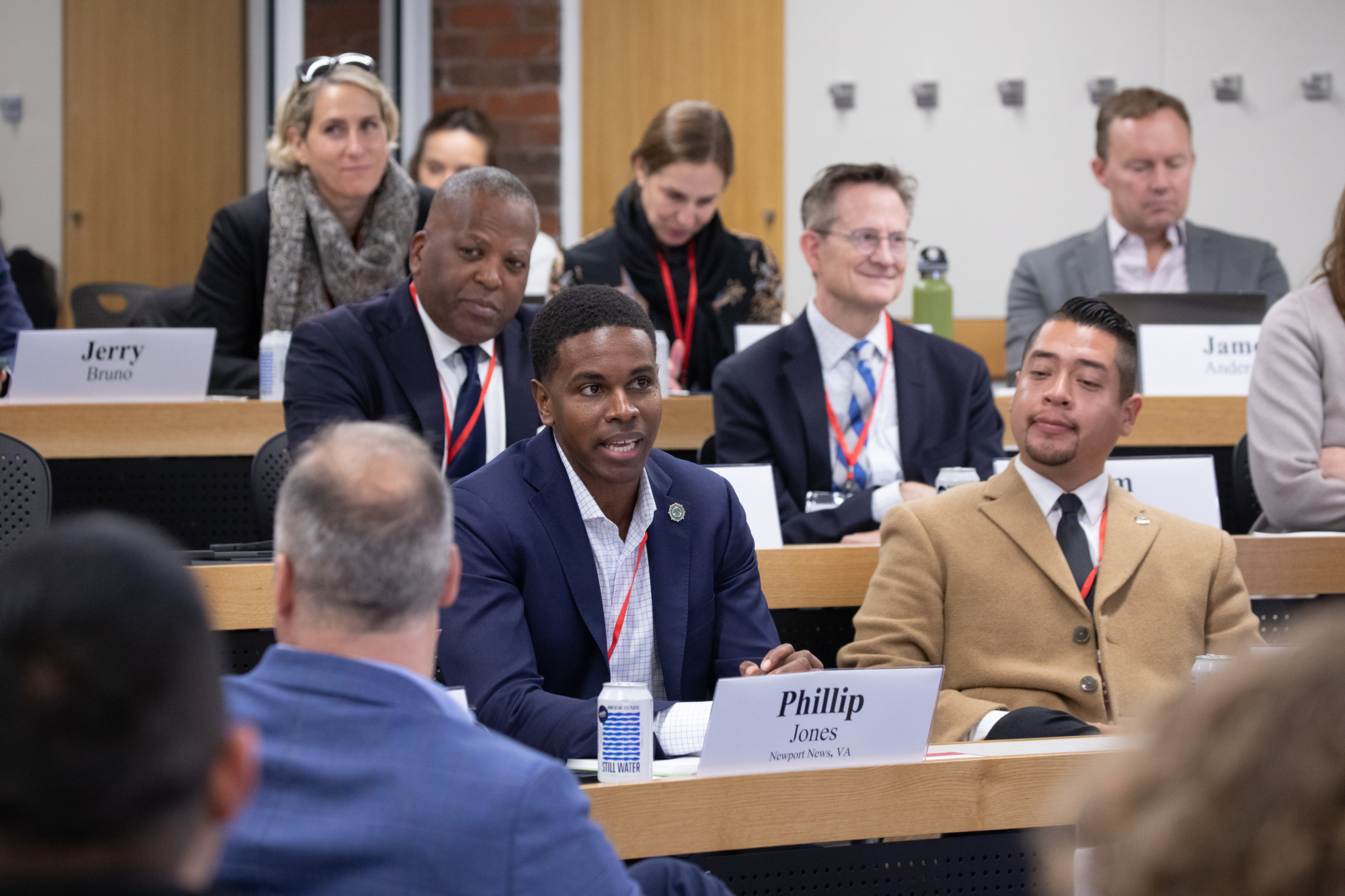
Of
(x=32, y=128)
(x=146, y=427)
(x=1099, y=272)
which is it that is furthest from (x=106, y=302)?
(x=1099, y=272)

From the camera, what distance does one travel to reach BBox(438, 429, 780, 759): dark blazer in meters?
1.83

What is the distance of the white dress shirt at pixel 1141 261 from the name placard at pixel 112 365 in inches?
101

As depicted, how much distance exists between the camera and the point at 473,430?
2.59 m

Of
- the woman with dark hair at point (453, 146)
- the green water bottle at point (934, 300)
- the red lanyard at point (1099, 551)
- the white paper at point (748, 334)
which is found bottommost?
the red lanyard at point (1099, 551)

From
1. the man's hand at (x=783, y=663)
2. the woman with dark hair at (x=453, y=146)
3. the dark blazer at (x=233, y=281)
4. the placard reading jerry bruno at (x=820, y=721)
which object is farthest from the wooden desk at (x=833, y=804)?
the woman with dark hair at (x=453, y=146)

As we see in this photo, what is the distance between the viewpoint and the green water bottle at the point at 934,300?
382 centimetres

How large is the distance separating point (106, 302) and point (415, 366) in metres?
2.23

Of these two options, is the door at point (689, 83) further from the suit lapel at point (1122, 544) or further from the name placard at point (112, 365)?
the suit lapel at point (1122, 544)

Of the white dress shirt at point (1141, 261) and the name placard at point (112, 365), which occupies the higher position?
the white dress shirt at point (1141, 261)

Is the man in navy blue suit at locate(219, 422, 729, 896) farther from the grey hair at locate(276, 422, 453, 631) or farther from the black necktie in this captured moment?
the black necktie

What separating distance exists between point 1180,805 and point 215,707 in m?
0.45

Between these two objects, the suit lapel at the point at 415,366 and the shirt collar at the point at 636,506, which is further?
the suit lapel at the point at 415,366

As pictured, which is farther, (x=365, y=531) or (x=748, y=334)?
(x=748, y=334)

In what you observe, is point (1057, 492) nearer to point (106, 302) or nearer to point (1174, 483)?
point (1174, 483)
